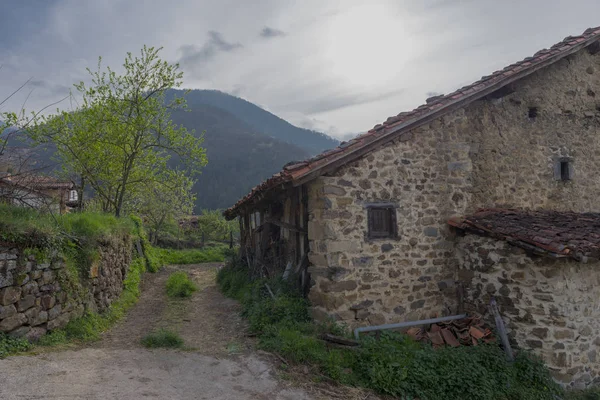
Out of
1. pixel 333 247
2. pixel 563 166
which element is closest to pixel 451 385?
pixel 333 247

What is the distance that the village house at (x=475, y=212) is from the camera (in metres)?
6.28

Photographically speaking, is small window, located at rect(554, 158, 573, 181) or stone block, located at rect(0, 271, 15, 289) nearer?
stone block, located at rect(0, 271, 15, 289)

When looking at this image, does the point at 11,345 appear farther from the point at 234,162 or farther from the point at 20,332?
the point at 234,162

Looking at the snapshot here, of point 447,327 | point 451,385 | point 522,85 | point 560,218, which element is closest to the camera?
point 451,385

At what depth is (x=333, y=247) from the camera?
21.7 feet

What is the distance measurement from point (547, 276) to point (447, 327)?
76.5 inches

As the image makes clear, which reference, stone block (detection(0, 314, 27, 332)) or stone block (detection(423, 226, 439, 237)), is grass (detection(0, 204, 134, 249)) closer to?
stone block (detection(0, 314, 27, 332))

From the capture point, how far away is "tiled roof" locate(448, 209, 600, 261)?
5.87 m

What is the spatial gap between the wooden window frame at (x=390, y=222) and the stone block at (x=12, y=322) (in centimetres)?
563

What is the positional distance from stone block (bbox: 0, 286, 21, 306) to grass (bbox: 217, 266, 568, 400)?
3707 mm

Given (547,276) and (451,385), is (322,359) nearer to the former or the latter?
(451,385)

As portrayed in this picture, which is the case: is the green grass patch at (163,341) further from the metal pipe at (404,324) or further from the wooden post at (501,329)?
the wooden post at (501,329)

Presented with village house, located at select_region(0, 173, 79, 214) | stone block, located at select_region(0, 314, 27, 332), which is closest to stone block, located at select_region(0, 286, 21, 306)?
stone block, located at select_region(0, 314, 27, 332)

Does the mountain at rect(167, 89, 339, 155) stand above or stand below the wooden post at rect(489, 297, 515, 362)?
above
